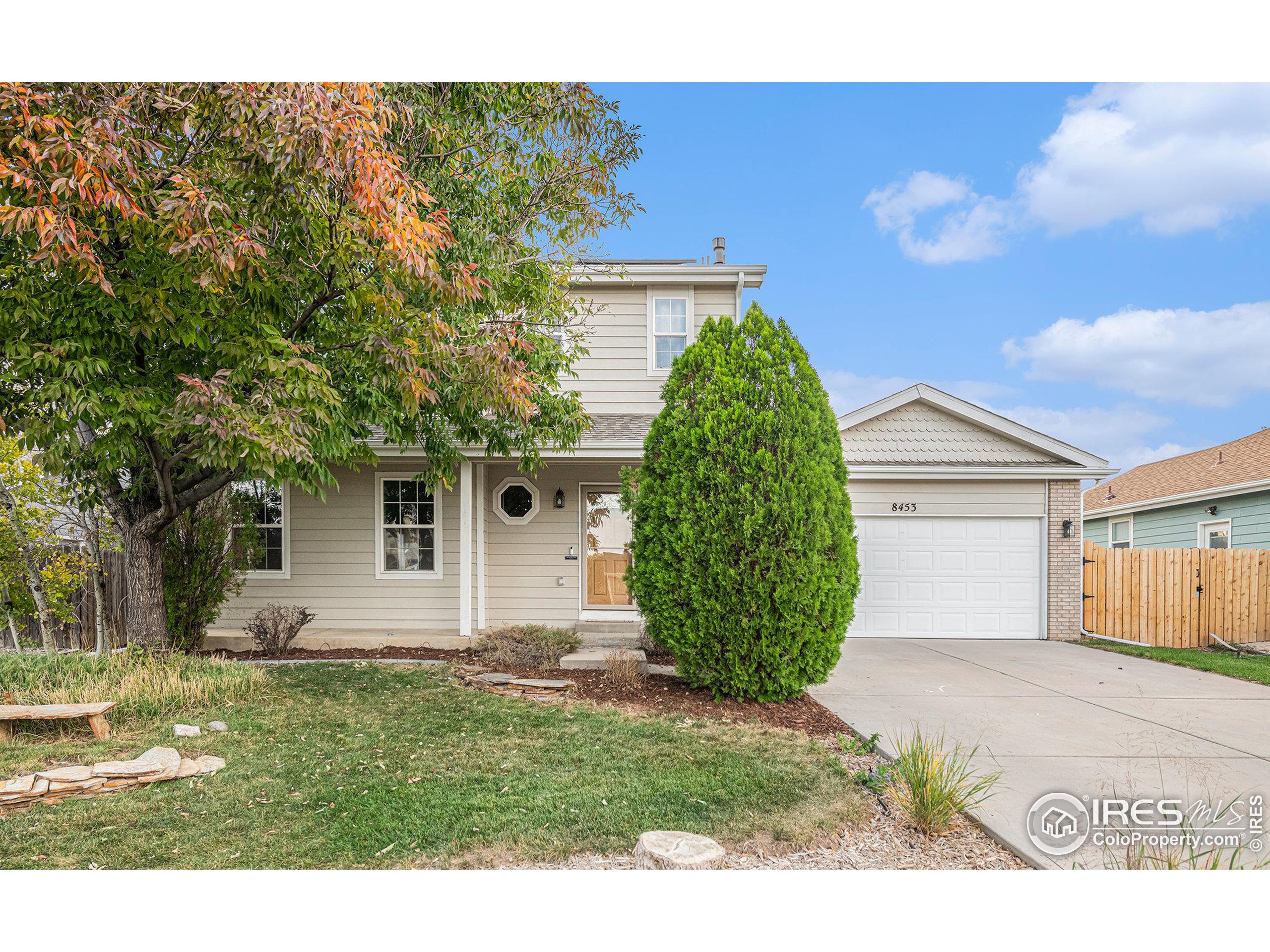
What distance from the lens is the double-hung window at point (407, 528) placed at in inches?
379

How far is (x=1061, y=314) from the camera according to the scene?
7.66 m

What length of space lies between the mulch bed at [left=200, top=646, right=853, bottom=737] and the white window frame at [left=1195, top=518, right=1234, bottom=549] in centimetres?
1242

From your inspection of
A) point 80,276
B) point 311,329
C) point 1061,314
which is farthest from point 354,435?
point 1061,314

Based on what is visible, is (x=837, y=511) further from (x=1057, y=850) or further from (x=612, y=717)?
(x=1057, y=850)

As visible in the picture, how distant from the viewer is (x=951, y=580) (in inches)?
409

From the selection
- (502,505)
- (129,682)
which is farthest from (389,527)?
(129,682)

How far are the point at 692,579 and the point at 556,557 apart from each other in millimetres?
4525

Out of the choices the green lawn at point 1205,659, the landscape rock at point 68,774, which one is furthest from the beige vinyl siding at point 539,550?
the green lawn at point 1205,659

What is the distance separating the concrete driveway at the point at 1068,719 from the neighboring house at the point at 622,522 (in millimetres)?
1502

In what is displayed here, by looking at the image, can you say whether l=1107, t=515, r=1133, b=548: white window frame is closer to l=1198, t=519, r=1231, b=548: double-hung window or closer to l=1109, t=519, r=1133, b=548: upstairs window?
l=1109, t=519, r=1133, b=548: upstairs window

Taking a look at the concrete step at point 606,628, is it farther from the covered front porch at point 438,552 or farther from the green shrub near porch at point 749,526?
the green shrub near porch at point 749,526

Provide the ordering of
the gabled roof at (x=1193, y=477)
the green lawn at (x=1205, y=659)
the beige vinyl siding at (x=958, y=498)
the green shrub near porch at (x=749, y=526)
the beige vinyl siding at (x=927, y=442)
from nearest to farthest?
1. the green shrub near porch at (x=749, y=526)
2. the green lawn at (x=1205, y=659)
3. the beige vinyl siding at (x=958, y=498)
4. the beige vinyl siding at (x=927, y=442)
5. the gabled roof at (x=1193, y=477)

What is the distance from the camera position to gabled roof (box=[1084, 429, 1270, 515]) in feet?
42.9

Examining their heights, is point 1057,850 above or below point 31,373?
below
